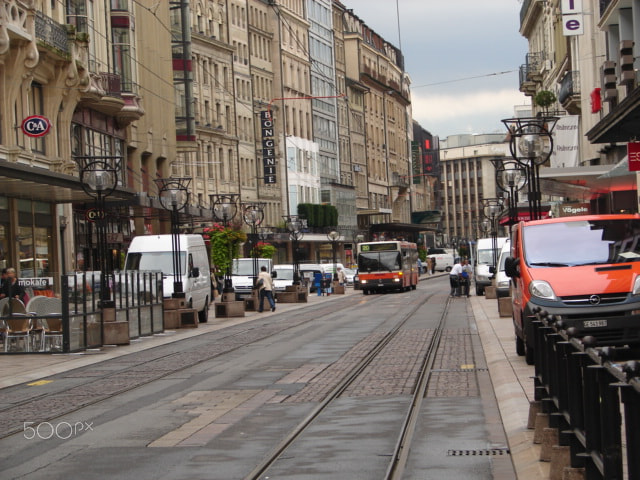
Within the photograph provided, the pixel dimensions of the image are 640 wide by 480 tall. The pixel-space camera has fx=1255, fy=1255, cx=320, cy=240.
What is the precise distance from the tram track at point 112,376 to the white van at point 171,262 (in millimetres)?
4626

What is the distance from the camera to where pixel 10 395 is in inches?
675

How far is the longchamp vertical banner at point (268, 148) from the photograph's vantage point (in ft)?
306

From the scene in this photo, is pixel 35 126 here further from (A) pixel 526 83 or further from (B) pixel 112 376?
(A) pixel 526 83

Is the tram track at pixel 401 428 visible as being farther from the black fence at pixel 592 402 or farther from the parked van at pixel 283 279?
the parked van at pixel 283 279

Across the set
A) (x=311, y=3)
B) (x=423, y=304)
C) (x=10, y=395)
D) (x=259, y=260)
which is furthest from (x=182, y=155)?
(x=10, y=395)

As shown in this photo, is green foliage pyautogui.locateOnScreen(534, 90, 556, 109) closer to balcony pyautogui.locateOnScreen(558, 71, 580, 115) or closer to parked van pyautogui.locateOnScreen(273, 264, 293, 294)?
balcony pyautogui.locateOnScreen(558, 71, 580, 115)

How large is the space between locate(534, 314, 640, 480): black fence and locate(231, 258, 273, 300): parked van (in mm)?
45647

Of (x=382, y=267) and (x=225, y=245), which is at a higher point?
(x=225, y=245)

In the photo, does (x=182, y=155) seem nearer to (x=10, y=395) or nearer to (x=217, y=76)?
(x=217, y=76)

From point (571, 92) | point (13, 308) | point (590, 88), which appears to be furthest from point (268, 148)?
point (13, 308)

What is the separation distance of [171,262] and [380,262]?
102 feet

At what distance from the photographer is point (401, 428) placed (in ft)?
39.3

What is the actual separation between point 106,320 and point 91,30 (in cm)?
2538

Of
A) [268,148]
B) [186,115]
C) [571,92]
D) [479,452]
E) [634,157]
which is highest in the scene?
[268,148]
